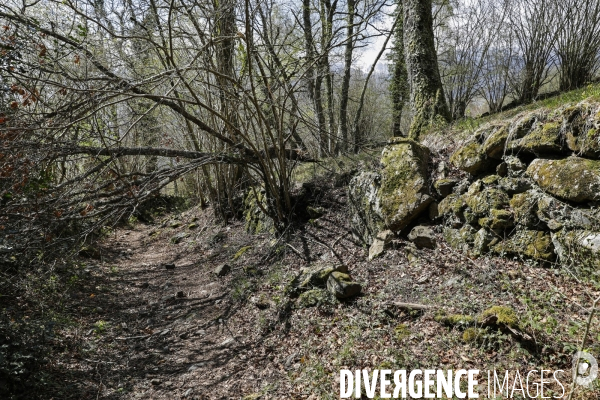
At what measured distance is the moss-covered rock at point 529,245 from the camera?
3.71m

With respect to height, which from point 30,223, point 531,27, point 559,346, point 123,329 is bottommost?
point 123,329

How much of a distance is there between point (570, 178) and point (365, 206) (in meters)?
2.67

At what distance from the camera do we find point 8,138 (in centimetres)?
368

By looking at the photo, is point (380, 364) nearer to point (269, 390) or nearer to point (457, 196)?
A: point (269, 390)

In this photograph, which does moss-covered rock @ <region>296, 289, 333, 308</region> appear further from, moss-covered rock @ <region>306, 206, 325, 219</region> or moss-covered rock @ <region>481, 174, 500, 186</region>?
moss-covered rock @ <region>481, 174, 500, 186</region>

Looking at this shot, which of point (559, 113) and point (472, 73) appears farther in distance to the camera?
point (472, 73)

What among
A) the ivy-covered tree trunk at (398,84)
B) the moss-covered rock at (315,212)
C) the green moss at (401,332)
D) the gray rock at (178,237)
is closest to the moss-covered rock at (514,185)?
the green moss at (401,332)

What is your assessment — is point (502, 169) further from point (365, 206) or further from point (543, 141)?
point (365, 206)

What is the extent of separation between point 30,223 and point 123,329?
6.25 feet

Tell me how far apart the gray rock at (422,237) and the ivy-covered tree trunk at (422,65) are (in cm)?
226

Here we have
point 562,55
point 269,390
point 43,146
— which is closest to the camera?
point 269,390

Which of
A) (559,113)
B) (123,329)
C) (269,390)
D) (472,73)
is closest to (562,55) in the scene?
(559,113)

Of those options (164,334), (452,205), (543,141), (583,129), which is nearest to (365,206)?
(452,205)

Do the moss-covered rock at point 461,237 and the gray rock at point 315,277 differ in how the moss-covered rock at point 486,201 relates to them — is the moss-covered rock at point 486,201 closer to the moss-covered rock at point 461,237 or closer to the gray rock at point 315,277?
the moss-covered rock at point 461,237
